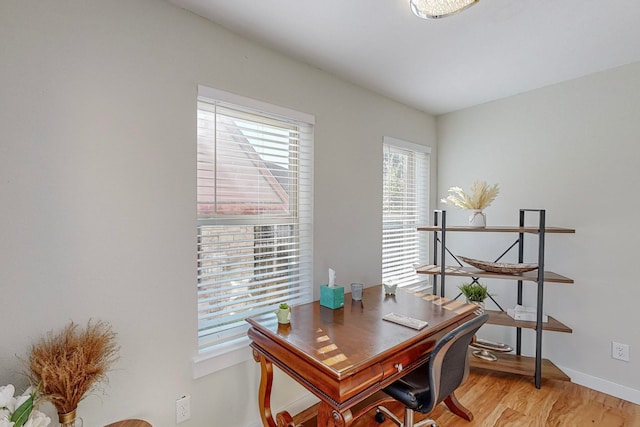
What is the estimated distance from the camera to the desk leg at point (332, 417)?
1.15 m

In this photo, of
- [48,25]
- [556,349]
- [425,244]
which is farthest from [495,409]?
[48,25]

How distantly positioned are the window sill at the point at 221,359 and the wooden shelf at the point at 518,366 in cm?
187

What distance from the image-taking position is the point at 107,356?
1263 mm

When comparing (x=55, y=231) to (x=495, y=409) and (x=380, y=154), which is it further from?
(x=495, y=409)

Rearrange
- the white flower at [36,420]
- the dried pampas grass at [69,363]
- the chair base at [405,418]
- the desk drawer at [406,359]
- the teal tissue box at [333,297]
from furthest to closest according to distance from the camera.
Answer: the teal tissue box at [333,297] → the chair base at [405,418] → the desk drawer at [406,359] → the dried pampas grass at [69,363] → the white flower at [36,420]

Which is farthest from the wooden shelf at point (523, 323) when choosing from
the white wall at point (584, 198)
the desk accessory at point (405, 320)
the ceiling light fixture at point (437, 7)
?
the ceiling light fixture at point (437, 7)

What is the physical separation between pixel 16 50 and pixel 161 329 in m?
1.29

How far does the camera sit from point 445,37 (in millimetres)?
1709

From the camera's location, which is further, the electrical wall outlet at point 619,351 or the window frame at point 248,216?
the electrical wall outlet at point 619,351

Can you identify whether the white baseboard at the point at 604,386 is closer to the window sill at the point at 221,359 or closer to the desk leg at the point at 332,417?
the desk leg at the point at 332,417

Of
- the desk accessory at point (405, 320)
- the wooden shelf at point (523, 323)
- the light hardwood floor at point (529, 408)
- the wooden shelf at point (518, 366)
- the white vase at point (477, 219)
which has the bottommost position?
the light hardwood floor at point (529, 408)

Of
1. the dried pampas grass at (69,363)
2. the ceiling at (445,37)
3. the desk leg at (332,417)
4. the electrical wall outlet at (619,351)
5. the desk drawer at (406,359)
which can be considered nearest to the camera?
the dried pampas grass at (69,363)

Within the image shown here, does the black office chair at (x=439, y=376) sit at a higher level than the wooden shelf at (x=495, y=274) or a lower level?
lower

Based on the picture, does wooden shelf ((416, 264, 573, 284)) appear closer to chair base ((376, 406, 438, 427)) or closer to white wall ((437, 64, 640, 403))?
white wall ((437, 64, 640, 403))
